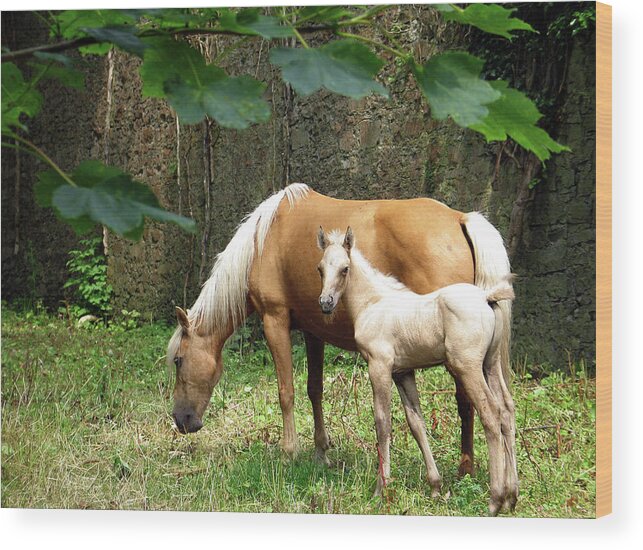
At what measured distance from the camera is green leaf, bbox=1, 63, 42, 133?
1.39 metres

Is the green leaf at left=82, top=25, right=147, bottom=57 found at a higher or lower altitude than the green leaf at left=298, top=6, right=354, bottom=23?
lower

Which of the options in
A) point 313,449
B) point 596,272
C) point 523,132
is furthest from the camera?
point 313,449

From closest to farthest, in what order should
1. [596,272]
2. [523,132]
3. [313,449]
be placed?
[523,132], [596,272], [313,449]

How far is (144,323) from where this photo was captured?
4102 millimetres

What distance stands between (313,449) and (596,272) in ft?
4.54

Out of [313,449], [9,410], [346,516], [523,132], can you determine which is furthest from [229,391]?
[523,132]

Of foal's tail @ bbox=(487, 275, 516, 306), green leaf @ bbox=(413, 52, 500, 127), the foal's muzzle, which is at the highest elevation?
green leaf @ bbox=(413, 52, 500, 127)

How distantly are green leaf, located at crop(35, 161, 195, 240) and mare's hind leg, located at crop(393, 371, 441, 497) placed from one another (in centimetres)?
242

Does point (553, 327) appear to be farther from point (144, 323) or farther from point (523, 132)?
point (523, 132)

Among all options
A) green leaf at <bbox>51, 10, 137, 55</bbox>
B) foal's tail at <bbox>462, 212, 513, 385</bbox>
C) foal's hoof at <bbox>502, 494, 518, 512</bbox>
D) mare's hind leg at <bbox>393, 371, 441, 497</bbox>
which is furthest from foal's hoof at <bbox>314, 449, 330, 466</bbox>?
green leaf at <bbox>51, 10, 137, 55</bbox>

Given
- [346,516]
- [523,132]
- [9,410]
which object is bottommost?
[346,516]

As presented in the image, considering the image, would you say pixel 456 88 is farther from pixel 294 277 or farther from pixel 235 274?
pixel 235 274

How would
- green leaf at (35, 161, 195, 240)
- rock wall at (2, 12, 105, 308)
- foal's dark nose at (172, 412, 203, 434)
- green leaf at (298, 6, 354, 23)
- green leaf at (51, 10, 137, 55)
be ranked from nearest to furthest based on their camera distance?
green leaf at (35, 161, 195, 240) → green leaf at (298, 6, 354, 23) → green leaf at (51, 10, 137, 55) → rock wall at (2, 12, 105, 308) → foal's dark nose at (172, 412, 203, 434)

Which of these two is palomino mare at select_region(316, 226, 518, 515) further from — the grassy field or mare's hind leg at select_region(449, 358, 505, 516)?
the grassy field
